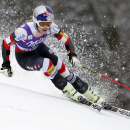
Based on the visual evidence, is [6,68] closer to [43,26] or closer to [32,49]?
[32,49]

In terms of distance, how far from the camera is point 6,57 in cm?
230

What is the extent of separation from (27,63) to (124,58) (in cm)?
592

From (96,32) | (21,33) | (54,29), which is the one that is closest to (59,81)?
(54,29)

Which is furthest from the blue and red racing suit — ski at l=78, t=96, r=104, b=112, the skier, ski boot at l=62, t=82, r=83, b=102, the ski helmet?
ski at l=78, t=96, r=104, b=112

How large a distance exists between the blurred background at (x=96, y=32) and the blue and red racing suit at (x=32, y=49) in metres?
3.20

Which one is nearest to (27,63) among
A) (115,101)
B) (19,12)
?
(115,101)

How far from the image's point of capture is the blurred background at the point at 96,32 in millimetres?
6309

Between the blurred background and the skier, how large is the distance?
312 cm

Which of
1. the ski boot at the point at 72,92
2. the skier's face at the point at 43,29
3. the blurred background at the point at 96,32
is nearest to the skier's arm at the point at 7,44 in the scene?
the skier's face at the point at 43,29

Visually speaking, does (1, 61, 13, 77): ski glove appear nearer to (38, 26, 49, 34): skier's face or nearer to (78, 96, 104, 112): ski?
(38, 26, 49, 34): skier's face

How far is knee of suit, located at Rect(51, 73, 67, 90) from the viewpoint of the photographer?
2.44 metres

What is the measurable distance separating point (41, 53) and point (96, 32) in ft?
17.8

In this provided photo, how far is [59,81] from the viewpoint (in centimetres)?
248

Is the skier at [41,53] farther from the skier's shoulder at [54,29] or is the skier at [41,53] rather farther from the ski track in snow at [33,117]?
the ski track in snow at [33,117]
